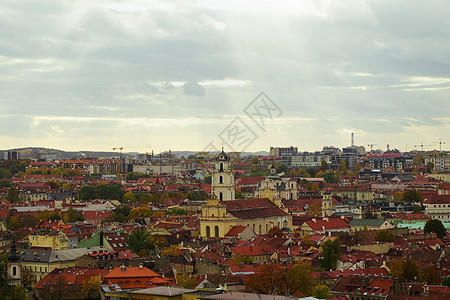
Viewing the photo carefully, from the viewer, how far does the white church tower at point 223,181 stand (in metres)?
75.4

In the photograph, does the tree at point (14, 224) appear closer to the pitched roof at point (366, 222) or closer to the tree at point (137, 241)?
the tree at point (137, 241)

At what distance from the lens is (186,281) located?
41812 mm

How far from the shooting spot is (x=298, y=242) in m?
59.9

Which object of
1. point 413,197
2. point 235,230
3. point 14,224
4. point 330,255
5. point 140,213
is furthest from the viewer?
point 413,197

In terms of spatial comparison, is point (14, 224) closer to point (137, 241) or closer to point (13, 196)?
point (137, 241)

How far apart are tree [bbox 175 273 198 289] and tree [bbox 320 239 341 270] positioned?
8.60m

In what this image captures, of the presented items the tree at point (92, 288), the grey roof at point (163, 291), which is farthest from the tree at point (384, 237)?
the grey roof at point (163, 291)

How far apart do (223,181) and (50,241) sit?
64.5 feet

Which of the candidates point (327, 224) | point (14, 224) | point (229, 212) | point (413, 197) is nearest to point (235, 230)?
point (229, 212)

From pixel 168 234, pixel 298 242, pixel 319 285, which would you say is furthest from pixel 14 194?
pixel 319 285

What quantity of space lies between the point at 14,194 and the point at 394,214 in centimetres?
5380

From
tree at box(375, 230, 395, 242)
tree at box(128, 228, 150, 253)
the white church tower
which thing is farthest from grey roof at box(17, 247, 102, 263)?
the white church tower

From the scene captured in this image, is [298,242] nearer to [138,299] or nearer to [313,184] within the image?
[138,299]

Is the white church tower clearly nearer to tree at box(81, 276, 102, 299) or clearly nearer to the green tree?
the green tree
